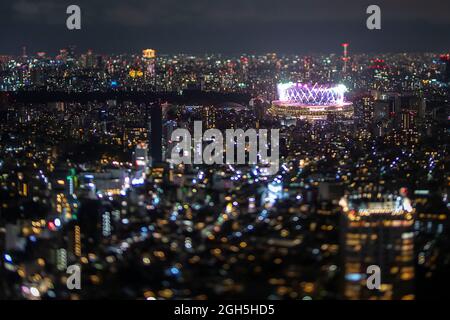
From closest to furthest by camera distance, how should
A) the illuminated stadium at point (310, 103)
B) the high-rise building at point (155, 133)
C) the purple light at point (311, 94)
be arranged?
1. the high-rise building at point (155, 133)
2. the illuminated stadium at point (310, 103)
3. the purple light at point (311, 94)

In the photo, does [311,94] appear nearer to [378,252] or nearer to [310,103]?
A: [310,103]

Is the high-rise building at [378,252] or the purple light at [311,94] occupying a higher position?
the purple light at [311,94]

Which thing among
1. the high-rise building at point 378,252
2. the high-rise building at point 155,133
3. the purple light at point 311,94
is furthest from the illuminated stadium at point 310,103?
the high-rise building at point 378,252

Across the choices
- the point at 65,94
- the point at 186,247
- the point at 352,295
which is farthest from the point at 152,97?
the point at 352,295

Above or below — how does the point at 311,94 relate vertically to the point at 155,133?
above

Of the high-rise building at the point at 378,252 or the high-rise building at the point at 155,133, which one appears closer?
the high-rise building at the point at 378,252

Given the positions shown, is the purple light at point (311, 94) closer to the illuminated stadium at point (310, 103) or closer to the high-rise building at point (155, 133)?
the illuminated stadium at point (310, 103)

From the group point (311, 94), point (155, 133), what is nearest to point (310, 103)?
point (311, 94)
